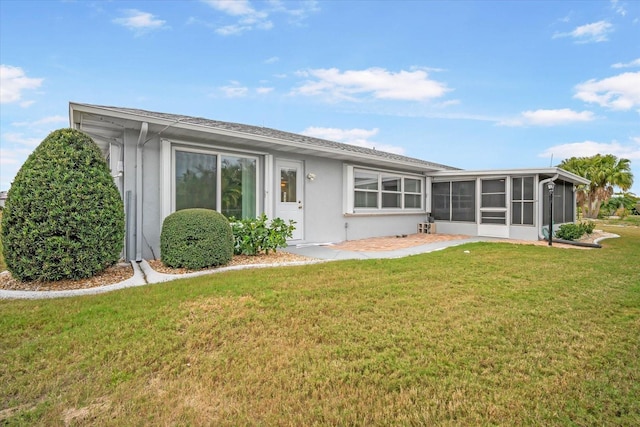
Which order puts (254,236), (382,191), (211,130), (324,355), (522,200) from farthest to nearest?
(382,191) → (522,200) → (254,236) → (211,130) → (324,355)

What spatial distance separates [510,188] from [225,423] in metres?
12.5

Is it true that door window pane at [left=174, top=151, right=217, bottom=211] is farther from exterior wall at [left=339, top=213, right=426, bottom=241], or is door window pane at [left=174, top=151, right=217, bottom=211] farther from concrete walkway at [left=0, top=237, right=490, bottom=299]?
exterior wall at [left=339, top=213, right=426, bottom=241]

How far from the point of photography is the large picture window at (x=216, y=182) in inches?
284

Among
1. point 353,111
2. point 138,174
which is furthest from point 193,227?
point 353,111

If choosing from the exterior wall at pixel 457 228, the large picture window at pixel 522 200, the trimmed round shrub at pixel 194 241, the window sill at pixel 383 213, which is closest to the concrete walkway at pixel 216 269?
the trimmed round shrub at pixel 194 241

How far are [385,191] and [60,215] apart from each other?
9459 mm

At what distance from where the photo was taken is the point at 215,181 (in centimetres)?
764

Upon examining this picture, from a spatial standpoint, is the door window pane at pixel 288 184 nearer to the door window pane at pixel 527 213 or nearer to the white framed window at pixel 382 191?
the white framed window at pixel 382 191

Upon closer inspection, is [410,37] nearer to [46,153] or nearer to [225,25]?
[225,25]

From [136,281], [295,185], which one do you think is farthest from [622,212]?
[136,281]

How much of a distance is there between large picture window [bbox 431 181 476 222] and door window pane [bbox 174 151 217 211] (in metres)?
9.46

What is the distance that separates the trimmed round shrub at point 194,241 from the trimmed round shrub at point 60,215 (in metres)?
0.84

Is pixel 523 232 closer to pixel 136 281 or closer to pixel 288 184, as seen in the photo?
pixel 288 184

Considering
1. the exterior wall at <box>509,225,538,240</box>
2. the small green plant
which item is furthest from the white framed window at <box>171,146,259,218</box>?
the small green plant
